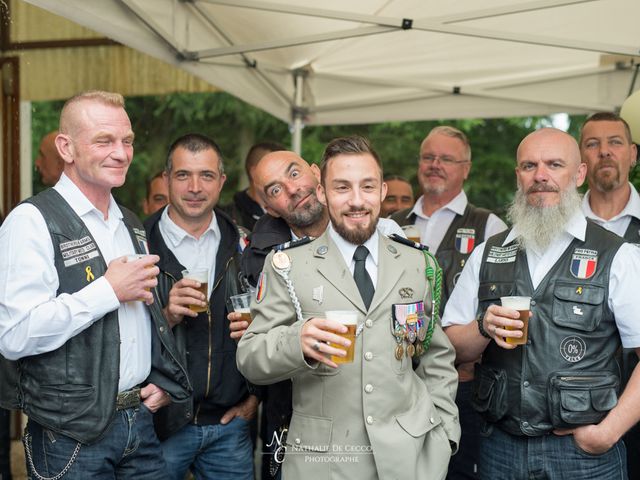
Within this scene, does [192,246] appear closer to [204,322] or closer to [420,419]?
[204,322]

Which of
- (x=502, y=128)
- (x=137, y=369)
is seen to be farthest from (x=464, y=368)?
(x=502, y=128)

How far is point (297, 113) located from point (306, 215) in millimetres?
3654

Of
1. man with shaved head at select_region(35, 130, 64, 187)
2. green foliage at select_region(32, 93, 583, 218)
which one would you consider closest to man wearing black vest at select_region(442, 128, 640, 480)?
man with shaved head at select_region(35, 130, 64, 187)

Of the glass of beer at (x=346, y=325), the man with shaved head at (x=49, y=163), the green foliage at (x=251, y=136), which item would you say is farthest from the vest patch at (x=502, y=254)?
the green foliage at (x=251, y=136)

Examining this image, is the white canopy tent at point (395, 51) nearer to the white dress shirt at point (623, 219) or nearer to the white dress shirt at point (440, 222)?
the white dress shirt at point (440, 222)

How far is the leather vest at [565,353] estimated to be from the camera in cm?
307

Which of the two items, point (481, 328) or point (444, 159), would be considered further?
point (444, 159)

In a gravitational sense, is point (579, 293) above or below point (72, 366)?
above

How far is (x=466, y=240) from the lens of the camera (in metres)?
4.91

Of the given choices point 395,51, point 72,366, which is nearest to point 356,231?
point 72,366

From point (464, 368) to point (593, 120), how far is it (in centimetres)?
181

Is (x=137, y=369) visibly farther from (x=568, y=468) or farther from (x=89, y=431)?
(x=568, y=468)

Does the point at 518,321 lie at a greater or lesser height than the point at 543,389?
greater

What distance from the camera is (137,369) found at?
122 inches
